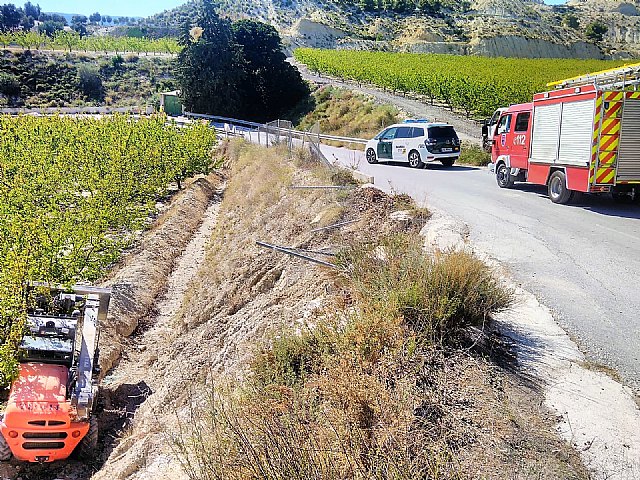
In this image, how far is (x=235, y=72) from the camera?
48.8 m

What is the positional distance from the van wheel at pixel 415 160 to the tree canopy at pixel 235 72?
28.4m

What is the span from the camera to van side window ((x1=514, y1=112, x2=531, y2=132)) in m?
16.9

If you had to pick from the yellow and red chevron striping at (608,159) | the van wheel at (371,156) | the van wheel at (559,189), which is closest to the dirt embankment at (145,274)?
the van wheel at (371,156)

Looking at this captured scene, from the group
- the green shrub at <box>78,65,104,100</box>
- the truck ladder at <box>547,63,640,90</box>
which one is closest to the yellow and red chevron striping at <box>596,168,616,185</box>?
the truck ladder at <box>547,63,640,90</box>

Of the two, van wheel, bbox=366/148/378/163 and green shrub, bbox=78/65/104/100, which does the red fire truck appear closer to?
van wheel, bbox=366/148/378/163

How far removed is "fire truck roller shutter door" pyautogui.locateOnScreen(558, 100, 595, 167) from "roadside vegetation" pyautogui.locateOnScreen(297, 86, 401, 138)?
67.3 ft

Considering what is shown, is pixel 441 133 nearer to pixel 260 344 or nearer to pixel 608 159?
pixel 608 159

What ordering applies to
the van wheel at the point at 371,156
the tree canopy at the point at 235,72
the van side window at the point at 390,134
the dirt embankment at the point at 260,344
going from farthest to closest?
the tree canopy at the point at 235,72, the van wheel at the point at 371,156, the van side window at the point at 390,134, the dirt embankment at the point at 260,344

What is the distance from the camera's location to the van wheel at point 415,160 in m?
23.1

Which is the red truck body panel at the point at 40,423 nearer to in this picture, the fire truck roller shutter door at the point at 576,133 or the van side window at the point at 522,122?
the fire truck roller shutter door at the point at 576,133

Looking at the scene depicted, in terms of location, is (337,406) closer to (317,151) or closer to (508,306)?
(508,306)

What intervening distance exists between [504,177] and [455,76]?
25552mm

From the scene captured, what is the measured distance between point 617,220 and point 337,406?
10.0 meters

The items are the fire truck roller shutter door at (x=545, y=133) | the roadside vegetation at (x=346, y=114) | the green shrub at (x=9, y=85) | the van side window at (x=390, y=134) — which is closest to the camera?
the fire truck roller shutter door at (x=545, y=133)
